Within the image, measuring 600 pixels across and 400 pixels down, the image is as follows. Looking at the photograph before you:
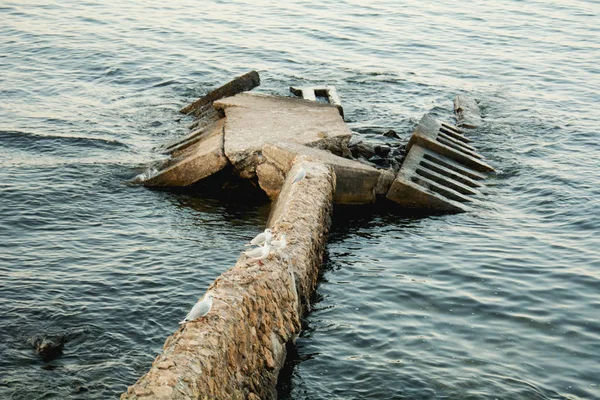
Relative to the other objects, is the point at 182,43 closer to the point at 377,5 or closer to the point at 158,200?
the point at 377,5

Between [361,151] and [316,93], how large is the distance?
4482mm

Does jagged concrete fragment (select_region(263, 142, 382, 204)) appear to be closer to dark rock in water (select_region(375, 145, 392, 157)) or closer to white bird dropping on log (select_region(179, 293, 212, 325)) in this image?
dark rock in water (select_region(375, 145, 392, 157))

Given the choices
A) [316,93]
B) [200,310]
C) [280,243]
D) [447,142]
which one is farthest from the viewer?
[316,93]

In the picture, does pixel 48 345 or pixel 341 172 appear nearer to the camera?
pixel 48 345

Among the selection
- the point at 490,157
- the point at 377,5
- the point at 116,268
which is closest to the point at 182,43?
the point at 377,5

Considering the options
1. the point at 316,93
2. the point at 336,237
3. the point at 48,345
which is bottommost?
the point at 48,345

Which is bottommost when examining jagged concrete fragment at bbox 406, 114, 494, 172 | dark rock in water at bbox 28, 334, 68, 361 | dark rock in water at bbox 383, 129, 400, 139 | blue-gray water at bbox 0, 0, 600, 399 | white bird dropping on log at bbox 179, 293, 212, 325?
dark rock in water at bbox 28, 334, 68, 361

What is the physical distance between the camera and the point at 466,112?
67.3ft

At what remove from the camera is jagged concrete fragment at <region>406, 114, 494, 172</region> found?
16500 millimetres

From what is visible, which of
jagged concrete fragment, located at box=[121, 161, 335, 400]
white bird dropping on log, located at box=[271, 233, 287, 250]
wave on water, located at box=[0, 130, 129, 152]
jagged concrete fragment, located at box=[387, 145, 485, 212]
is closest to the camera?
jagged concrete fragment, located at box=[121, 161, 335, 400]

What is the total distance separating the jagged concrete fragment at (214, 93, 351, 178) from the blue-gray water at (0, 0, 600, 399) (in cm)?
97

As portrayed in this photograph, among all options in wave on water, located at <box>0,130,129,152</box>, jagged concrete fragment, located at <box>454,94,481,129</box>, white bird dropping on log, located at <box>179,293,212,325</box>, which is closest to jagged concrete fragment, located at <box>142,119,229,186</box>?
wave on water, located at <box>0,130,129,152</box>

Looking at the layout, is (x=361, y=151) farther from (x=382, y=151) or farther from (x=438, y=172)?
(x=438, y=172)

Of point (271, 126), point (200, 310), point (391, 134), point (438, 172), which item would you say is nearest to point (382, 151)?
point (438, 172)
